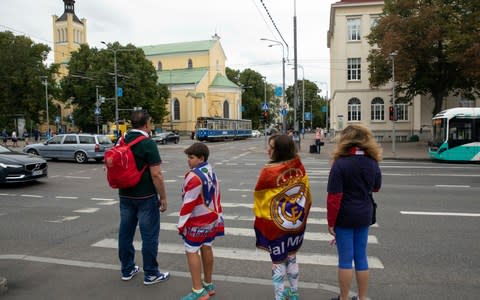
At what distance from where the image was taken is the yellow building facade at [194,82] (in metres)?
73.1

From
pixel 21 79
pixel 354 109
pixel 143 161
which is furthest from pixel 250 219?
pixel 21 79

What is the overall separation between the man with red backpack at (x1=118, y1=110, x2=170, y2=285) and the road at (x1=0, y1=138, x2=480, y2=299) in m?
0.31

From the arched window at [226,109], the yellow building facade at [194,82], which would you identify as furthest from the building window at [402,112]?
the arched window at [226,109]

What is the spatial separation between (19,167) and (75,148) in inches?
366

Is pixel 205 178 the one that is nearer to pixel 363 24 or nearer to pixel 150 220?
pixel 150 220

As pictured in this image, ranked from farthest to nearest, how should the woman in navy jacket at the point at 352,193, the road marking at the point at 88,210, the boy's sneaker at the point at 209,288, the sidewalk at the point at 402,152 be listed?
the sidewalk at the point at 402,152 → the road marking at the point at 88,210 → the boy's sneaker at the point at 209,288 → the woman in navy jacket at the point at 352,193

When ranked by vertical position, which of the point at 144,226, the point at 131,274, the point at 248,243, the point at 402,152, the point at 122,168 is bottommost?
the point at 402,152

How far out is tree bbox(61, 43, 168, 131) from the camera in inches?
2119

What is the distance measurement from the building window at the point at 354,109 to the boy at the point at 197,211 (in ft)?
138

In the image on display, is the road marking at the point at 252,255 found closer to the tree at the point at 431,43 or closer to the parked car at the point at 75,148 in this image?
the parked car at the point at 75,148

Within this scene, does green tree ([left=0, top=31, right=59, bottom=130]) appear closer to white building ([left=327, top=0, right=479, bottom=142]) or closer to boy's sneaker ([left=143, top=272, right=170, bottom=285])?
white building ([left=327, top=0, right=479, bottom=142])

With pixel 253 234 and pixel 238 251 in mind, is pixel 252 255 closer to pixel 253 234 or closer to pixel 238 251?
pixel 238 251

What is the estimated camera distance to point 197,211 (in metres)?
3.86

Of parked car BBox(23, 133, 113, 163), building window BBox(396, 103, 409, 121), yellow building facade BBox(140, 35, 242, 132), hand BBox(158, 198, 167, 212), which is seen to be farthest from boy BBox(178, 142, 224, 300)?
yellow building facade BBox(140, 35, 242, 132)
